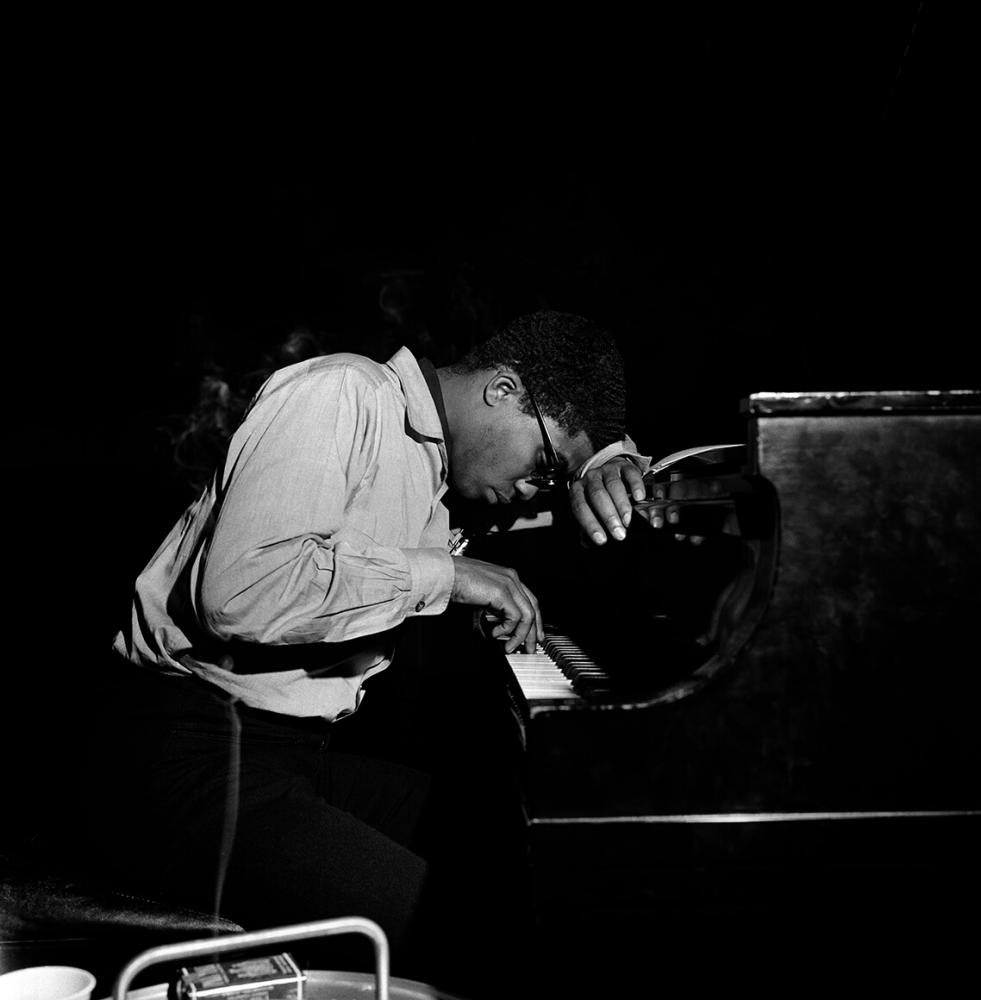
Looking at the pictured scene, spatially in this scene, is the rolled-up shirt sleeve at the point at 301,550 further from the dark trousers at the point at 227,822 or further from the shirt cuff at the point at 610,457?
the shirt cuff at the point at 610,457

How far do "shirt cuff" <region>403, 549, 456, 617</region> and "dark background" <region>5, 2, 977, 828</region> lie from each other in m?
1.76

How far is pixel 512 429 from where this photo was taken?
2.48 metres

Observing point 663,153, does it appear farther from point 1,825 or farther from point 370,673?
point 1,825

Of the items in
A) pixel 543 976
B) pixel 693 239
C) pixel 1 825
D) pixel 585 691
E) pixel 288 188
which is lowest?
pixel 1 825

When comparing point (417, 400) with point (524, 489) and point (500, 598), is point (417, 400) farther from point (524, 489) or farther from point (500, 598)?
point (500, 598)

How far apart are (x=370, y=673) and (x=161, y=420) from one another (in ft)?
6.38

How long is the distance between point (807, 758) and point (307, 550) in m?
1.02

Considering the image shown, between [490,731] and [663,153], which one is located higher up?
[663,153]

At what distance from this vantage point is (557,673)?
75.2 inches

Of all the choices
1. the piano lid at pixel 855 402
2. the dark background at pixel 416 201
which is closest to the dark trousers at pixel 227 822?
the piano lid at pixel 855 402

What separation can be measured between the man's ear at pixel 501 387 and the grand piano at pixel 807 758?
114 centimetres

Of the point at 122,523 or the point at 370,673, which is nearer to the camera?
the point at 370,673

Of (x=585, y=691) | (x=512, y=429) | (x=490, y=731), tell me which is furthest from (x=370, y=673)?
(x=490, y=731)

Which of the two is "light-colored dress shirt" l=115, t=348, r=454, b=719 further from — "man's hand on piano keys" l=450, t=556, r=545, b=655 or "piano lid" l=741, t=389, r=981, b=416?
"piano lid" l=741, t=389, r=981, b=416
